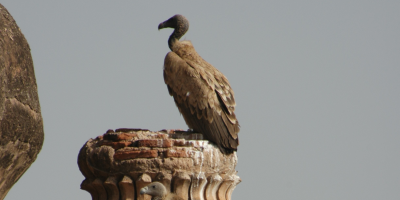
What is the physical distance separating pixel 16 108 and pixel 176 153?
6.44ft

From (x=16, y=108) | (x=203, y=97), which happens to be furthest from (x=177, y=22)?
(x=16, y=108)

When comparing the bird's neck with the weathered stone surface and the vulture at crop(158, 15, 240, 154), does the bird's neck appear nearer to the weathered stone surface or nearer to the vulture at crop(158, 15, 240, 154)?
the vulture at crop(158, 15, 240, 154)

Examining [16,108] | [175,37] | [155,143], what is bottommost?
[155,143]

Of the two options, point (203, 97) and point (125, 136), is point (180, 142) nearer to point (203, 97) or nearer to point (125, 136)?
point (125, 136)

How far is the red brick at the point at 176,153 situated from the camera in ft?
26.5

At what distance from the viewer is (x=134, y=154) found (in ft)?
26.6

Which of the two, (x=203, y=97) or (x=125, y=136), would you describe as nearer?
(x=125, y=136)

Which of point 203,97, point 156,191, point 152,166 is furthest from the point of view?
point 203,97

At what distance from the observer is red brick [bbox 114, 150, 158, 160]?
8.06 meters

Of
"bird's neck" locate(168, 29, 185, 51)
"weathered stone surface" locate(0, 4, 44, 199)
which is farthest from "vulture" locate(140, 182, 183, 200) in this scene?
"bird's neck" locate(168, 29, 185, 51)

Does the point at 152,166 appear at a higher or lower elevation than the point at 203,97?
lower

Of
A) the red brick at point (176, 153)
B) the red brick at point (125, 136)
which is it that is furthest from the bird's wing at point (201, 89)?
the red brick at point (125, 136)

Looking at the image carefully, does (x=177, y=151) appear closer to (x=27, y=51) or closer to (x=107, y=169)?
(x=107, y=169)

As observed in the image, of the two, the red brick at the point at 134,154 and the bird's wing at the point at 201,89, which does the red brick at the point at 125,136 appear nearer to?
the red brick at the point at 134,154
